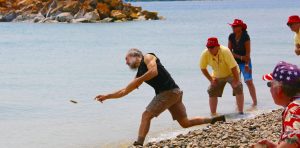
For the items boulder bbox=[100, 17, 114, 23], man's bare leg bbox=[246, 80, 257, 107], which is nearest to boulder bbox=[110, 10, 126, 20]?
boulder bbox=[100, 17, 114, 23]

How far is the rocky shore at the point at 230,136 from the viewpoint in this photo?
27.4 ft

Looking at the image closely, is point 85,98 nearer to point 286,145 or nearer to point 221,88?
point 221,88

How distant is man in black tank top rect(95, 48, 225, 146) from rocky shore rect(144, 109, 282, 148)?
25 centimetres

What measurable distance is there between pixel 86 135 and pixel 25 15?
73.8 m

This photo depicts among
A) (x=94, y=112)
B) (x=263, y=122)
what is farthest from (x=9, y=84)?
(x=263, y=122)

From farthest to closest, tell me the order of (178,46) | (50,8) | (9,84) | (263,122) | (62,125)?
(50,8) < (178,46) < (9,84) < (62,125) < (263,122)

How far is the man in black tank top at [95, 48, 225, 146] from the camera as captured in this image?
27.3 feet

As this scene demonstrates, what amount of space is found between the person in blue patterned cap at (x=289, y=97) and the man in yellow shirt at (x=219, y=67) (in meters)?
6.22

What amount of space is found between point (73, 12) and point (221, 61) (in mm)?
69987

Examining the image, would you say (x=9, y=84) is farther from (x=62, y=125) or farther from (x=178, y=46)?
(x=178, y=46)

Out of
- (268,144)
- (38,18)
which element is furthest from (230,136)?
(38,18)

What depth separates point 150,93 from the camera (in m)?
17.7

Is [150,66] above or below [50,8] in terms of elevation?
above

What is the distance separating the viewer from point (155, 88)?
8.98m
